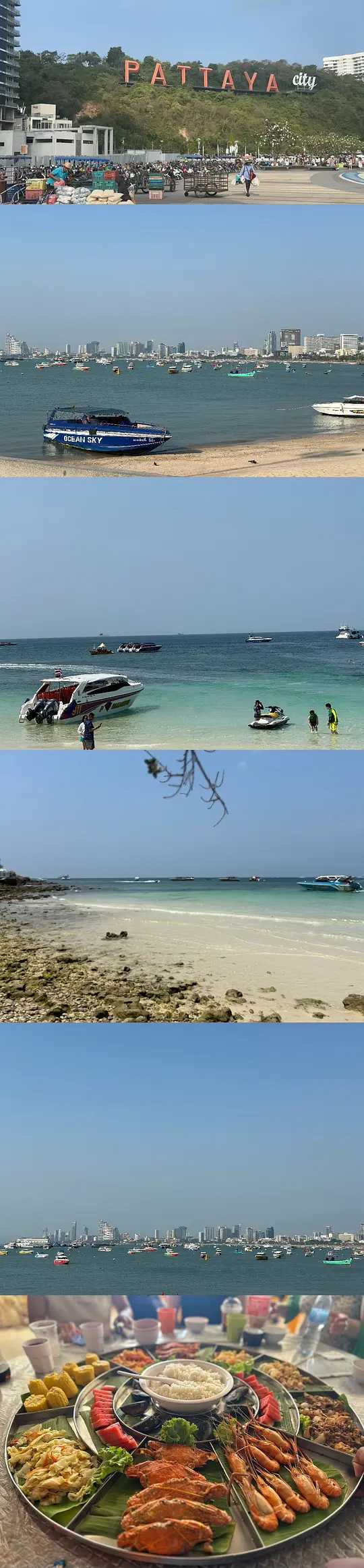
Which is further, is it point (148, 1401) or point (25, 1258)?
point (25, 1258)

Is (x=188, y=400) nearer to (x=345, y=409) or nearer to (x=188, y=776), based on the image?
(x=345, y=409)

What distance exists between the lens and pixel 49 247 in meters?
6.91

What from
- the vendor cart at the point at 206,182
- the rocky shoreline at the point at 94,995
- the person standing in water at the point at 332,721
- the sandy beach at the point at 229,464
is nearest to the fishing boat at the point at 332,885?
the person standing in water at the point at 332,721

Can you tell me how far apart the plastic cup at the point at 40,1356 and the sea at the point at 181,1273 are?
2.83 feet

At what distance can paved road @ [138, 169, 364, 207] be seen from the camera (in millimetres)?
6941

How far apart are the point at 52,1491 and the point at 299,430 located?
425 cm

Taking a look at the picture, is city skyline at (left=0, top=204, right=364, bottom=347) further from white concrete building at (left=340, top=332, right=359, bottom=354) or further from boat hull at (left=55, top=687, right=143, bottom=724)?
boat hull at (left=55, top=687, right=143, bottom=724)

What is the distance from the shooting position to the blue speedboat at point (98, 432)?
6934 millimetres

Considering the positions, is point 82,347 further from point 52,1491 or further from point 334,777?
point 52,1491

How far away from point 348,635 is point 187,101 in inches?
97.3

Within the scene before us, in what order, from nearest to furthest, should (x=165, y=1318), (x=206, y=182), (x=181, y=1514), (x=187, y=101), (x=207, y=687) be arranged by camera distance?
(x=181, y=1514) < (x=165, y=1318) < (x=187, y=101) < (x=206, y=182) < (x=207, y=687)

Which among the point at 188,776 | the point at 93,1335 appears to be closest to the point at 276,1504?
the point at 93,1335

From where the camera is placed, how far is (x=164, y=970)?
6906mm

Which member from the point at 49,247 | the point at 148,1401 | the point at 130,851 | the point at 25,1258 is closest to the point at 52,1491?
the point at 148,1401
